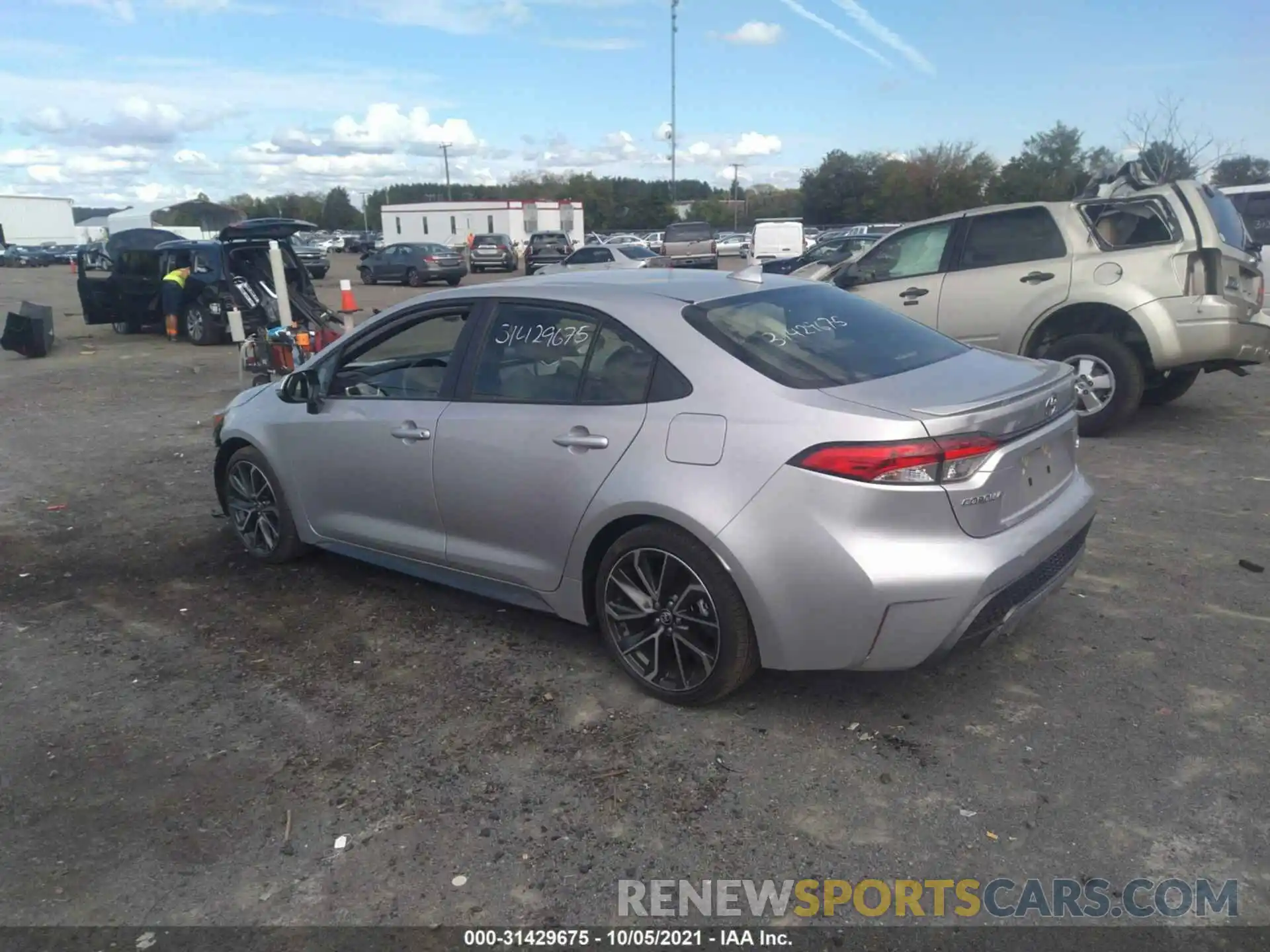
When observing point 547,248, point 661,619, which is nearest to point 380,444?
point 661,619

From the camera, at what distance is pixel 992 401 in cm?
339

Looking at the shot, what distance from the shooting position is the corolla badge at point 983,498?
10.6 ft

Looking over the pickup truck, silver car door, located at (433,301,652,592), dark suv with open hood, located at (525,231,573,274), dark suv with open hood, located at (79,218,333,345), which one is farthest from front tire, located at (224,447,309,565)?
dark suv with open hood, located at (525,231,573,274)

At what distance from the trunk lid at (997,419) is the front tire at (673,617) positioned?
2.60 ft

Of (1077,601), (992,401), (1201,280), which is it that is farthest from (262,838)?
(1201,280)

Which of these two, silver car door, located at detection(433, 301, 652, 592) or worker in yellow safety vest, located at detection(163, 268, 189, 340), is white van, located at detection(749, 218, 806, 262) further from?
silver car door, located at detection(433, 301, 652, 592)

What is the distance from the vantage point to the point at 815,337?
3.88 metres

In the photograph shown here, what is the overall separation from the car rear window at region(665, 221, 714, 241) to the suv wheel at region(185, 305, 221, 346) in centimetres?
1915

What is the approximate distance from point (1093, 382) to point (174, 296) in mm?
14278

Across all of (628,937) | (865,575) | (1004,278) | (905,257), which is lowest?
(628,937)

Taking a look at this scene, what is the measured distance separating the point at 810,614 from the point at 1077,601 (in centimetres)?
196

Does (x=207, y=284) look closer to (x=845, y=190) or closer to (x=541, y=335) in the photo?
(x=541, y=335)

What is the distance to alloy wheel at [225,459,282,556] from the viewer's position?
5340 millimetres

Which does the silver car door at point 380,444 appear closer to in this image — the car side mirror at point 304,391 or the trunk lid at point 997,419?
the car side mirror at point 304,391
